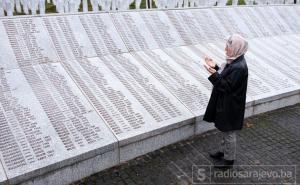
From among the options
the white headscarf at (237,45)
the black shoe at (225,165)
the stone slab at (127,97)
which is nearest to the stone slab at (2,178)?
the stone slab at (127,97)

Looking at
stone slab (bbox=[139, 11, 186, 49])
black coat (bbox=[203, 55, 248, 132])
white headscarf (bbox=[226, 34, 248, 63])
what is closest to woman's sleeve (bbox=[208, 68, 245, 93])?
black coat (bbox=[203, 55, 248, 132])

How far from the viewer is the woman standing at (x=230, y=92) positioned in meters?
4.35

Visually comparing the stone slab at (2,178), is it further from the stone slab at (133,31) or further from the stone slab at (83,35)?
the stone slab at (133,31)

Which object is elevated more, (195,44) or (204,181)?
(195,44)

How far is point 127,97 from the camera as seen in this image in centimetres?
566

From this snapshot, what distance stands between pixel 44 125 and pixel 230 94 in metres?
2.68

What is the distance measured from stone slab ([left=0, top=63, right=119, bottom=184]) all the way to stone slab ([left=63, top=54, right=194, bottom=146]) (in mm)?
220

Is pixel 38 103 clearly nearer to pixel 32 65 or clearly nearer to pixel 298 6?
pixel 32 65

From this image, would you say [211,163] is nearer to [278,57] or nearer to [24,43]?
[24,43]

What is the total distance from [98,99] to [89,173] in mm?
1281

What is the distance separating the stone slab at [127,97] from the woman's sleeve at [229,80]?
4.21ft

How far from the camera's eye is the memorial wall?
180 inches

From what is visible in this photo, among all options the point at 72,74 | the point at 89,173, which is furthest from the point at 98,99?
the point at 89,173

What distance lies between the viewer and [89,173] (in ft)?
15.5
